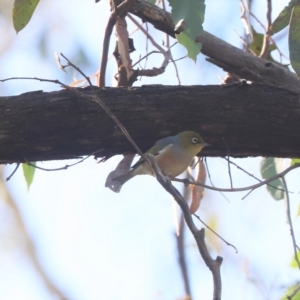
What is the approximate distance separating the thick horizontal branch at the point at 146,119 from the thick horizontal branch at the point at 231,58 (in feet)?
1.49

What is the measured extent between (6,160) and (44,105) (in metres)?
0.36

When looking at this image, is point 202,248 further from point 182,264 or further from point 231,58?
point 182,264

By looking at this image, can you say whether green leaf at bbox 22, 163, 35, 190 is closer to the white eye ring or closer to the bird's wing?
the bird's wing

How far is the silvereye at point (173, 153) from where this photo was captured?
3.21m

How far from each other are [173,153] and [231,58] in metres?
0.81

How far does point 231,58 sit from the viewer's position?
3.79 m

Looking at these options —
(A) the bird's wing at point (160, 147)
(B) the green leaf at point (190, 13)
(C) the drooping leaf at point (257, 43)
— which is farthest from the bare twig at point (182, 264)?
(B) the green leaf at point (190, 13)

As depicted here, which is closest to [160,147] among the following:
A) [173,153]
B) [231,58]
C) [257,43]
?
[173,153]

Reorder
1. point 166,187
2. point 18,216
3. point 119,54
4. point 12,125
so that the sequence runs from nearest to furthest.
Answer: point 166,187 < point 12,125 < point 119,54 < point 18,216

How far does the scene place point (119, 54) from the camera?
388cm

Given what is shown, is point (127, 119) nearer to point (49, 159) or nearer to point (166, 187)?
point (49, 159)

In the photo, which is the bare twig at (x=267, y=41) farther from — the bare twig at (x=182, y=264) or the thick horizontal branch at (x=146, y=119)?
the bare twig at (x=182, y=264)

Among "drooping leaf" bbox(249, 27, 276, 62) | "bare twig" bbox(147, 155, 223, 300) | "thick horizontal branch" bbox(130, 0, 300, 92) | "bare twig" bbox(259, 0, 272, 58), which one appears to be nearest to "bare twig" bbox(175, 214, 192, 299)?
"thick horizontal branch" bbox(130, 0, 300, 92)

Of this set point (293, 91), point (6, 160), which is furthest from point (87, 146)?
point (293, 91)
